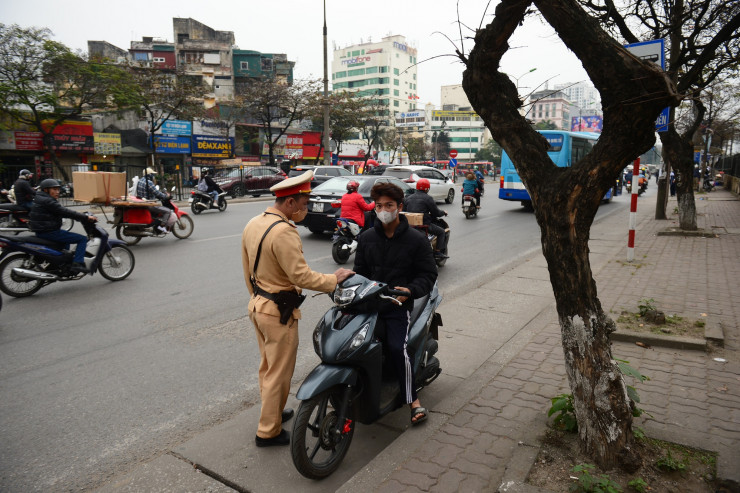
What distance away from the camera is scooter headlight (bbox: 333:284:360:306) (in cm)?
304

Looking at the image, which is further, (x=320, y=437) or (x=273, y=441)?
(x=273, y=441)

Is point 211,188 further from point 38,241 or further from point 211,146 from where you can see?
point 211,146

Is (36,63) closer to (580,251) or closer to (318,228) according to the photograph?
(318,228)

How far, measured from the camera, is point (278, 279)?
3162 millimetres

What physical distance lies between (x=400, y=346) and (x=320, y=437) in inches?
30.7

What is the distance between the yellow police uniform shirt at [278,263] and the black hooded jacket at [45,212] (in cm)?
544

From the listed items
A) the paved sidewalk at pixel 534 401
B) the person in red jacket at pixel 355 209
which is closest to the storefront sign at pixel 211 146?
the person in red jacket at pixel 355 209

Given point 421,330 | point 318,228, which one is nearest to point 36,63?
point 318,228

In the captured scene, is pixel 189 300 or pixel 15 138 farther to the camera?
pixel 15 138

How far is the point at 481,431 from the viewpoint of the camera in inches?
133

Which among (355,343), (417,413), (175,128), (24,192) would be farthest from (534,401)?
(175,128)

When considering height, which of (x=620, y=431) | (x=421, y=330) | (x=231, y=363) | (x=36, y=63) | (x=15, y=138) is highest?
(x=36, y=63)

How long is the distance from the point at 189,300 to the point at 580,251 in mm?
5444

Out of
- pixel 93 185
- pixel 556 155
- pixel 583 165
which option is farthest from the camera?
pixel 556 155
